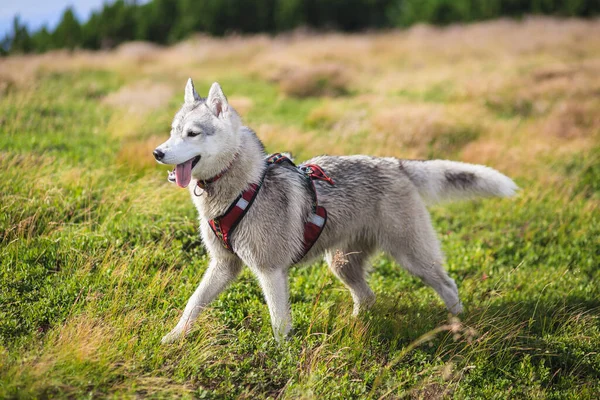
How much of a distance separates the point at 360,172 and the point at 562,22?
93.4 ft

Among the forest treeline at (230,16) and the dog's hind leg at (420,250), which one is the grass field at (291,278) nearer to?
the dog's hind leg at (420,250)

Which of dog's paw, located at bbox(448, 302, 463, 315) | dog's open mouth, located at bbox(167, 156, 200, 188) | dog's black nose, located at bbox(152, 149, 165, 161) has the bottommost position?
dog's paw, located at bbox(448, 302, 463, 315)

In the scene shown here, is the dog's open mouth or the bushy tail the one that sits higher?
the dog's open mouth

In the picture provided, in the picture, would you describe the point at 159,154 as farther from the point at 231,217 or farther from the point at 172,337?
the point at 172,337

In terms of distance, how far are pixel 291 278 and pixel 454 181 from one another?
1.95 meters

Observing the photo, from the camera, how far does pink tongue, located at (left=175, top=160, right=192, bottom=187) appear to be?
10.9 feet

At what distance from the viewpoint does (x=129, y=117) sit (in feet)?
28.9

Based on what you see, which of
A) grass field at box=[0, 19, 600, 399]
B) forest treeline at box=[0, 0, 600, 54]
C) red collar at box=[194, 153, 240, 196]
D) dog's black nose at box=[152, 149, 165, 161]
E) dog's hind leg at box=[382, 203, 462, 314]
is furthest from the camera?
forest treeline at box=[0, 0, 600, 54]

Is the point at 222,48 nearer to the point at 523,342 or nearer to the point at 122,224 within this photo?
the point at 122,224

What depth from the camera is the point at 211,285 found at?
3.78 m

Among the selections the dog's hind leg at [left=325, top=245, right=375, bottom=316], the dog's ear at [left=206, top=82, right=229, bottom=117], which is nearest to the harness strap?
the dog's ear at [left=206, top=82, right=229, bottom=117]

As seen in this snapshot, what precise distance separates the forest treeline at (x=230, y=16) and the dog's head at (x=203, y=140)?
107 ft

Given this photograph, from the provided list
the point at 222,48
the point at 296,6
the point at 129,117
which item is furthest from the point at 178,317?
A: the point at 296,6

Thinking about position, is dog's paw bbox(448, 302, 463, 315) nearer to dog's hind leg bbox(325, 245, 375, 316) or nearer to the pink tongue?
dog's hind leg bbox(325, 245, 375, 316)
